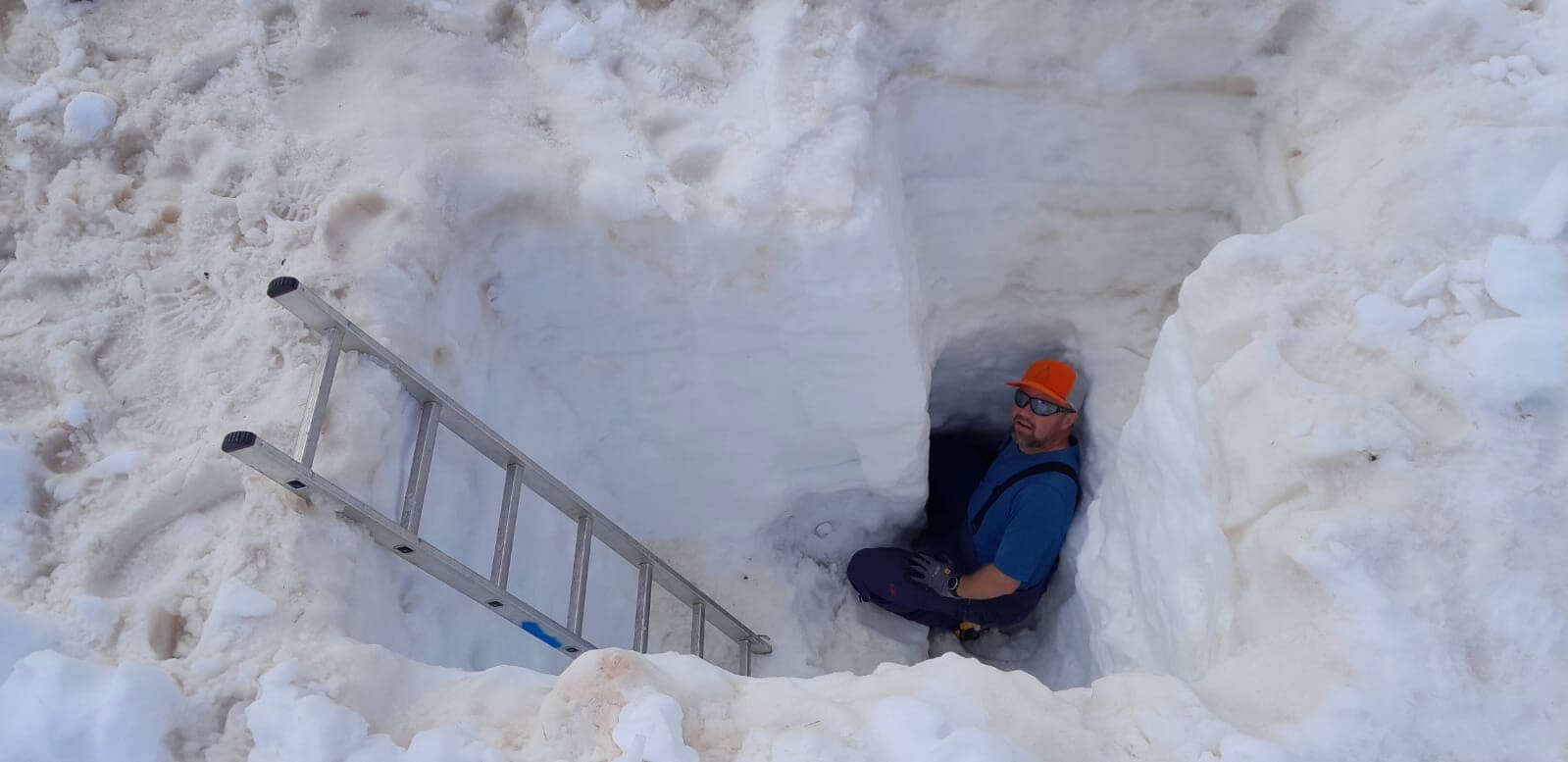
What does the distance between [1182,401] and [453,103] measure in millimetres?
1783

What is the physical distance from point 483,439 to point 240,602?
60 centimetres

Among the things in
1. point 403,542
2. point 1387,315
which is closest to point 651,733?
point 403,542

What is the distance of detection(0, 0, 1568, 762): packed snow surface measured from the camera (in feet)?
4.74

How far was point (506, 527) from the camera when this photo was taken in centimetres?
201

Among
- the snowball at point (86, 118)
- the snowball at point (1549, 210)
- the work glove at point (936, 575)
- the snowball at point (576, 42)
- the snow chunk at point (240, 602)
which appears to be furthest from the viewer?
the work glove at point (936, 575)

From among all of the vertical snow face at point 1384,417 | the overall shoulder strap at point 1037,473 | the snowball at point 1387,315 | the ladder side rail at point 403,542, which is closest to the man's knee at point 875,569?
the overall shoulder strap at point 1037,473

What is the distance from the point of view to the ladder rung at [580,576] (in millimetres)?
2123

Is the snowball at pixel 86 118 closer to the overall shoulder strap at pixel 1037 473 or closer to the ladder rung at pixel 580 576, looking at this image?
the ladder rung at pixel 580 576

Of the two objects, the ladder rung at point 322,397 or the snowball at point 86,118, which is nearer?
the ladder rung at point 322,397

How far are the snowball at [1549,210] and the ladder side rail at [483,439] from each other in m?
1.95

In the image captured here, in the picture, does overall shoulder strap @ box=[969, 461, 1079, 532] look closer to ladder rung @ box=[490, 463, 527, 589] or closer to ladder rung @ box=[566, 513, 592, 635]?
ladder rung @ box=[566, 513, 592, 635]

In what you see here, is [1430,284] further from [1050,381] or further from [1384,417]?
[1050,381]

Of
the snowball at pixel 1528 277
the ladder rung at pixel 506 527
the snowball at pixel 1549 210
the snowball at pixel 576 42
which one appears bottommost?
the ladder rung at pixel 506 527

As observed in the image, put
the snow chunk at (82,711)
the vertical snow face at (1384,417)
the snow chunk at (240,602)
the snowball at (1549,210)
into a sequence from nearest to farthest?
the snow chunk at (82,711)
the vertical snow face at (1384,417)
the snow chunk at (240,602)
the snowball at (1549,210)
